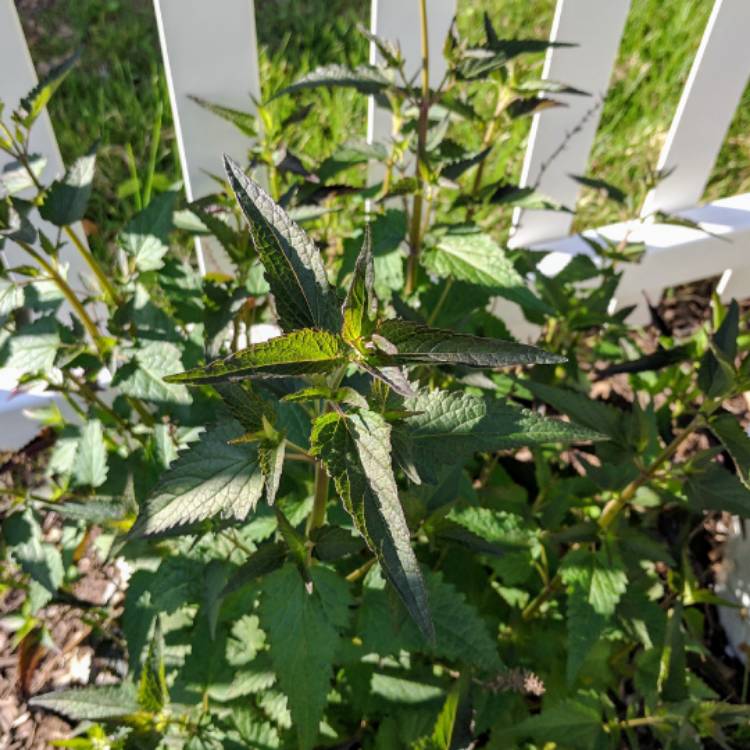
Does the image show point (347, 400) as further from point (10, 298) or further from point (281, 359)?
point (10, 298)

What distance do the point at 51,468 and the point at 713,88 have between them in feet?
6.34

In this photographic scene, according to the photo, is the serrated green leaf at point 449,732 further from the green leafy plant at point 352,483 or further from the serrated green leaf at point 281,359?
the serrated green leaf at point 281,359

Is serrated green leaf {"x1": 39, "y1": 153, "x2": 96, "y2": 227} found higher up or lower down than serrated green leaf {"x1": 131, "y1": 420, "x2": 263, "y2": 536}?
higher up

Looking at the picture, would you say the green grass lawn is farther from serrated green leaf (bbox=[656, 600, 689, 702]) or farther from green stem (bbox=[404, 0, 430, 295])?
serrated green leaf (bbox=[656, 600, 689, 702])

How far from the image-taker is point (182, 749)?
4.33 ft

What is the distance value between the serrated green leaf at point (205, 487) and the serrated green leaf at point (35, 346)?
54 centimetres

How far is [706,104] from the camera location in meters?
2.21

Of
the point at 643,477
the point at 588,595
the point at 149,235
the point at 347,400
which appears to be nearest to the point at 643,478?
the point at 643,477

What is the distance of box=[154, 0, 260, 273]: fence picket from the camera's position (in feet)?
5.28

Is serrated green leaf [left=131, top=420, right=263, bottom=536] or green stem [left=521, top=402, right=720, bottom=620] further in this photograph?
green stem [left=521, top=402, right=720, bottom=620]

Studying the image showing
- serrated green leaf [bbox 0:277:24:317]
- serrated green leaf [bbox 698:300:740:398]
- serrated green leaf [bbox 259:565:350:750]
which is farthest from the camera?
serrated green leaf [bbox 0:277:24:317]

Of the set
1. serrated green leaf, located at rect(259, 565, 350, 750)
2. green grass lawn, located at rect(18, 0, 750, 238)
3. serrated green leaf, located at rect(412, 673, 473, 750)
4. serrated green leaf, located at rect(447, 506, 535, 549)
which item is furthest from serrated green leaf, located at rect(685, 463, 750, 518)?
green grass lawn, located at rect(18, 0, 750, 238)

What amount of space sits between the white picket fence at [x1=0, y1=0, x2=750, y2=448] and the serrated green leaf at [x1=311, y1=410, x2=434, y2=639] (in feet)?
2.54

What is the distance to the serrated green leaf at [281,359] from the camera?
71 centimetres
